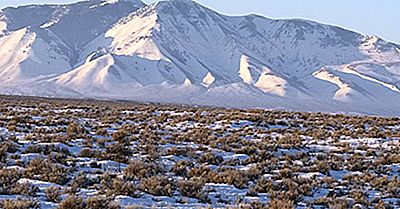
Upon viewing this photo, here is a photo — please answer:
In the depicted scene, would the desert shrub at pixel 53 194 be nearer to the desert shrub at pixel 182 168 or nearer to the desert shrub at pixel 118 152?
the desert shrub at pixel 182 168

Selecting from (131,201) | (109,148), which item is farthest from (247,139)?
(131,201)

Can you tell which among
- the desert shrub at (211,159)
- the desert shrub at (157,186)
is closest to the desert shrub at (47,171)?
the desert shrub at (157,186)

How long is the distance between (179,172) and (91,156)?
2.50m

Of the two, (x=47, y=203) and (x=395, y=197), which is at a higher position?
(x=395, y=197)

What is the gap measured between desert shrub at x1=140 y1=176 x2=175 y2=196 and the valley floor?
0.06 ft

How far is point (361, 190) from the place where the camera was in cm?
1238

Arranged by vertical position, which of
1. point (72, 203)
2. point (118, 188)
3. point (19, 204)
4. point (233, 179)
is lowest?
point (19, 204)

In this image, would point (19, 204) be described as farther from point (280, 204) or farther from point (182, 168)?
point (182, 168)

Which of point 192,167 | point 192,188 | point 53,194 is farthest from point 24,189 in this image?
point 192,167

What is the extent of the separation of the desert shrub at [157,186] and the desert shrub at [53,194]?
1480 millimetres

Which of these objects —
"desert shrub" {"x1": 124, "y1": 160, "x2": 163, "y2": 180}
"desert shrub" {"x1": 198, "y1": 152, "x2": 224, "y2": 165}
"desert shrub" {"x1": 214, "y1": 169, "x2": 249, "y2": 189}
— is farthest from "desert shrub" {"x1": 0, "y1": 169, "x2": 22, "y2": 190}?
"desert shrub" {"x1": 198, "y1": 152, "x2": 224, "y2": 165}

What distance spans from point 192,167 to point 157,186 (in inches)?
119

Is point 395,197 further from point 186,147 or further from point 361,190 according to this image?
point 186,147

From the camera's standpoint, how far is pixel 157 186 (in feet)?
37.1
